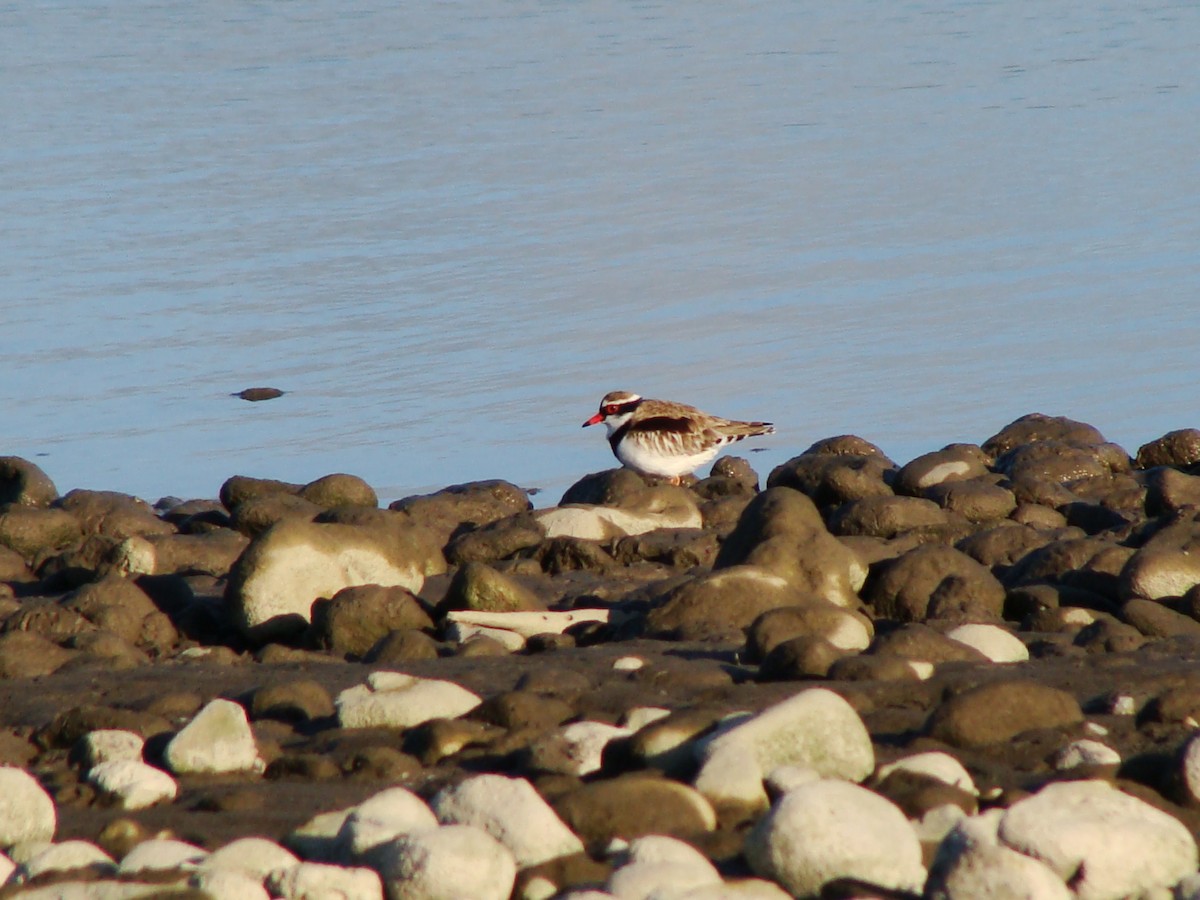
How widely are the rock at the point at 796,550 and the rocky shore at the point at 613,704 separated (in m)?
0.01

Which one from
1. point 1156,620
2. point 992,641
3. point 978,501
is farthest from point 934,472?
point 992,641

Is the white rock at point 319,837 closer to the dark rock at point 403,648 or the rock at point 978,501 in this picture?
the dark rock at point 403,648

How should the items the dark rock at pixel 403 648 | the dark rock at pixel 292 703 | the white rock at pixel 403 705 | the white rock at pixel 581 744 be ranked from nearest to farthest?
1. the white rock at pixel 581 744
2. the white rock at pixel 403 705
3. the dark rock at pixel 292 703
4. the dark rock at pixel 403 648

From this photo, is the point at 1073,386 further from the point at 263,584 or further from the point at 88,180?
the point at 88,180

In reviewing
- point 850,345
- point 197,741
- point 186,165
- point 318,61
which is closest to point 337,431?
point 850,345

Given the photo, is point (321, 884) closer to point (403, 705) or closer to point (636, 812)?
point (636, 812)

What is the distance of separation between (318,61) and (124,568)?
2211cm

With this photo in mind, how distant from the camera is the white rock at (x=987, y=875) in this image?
3.47m

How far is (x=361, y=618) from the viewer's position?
22.4 feet

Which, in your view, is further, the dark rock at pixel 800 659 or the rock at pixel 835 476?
the rock at pixel 835 476

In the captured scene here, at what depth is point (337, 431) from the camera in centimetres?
1284

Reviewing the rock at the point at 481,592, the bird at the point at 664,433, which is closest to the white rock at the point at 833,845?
the rock at the point at 481,592

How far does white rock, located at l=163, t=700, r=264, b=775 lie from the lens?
487 centimetres

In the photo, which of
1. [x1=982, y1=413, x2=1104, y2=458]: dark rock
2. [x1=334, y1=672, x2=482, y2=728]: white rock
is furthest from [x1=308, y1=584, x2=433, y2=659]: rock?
[x1=982, y1=413, x2=1104, y2=458]: dark rock
